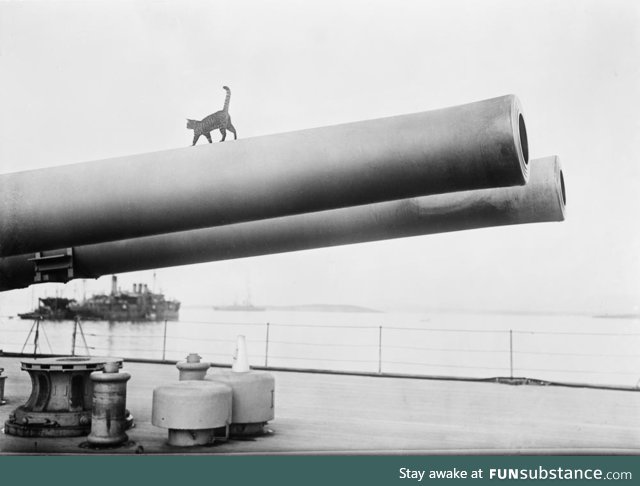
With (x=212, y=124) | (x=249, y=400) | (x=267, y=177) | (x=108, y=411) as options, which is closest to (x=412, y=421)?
(x=249, y=400)

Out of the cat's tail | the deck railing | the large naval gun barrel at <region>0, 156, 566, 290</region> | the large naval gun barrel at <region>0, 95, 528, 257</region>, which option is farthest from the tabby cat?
the deck railing

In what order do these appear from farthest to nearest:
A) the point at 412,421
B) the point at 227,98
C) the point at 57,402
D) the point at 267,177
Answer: the point at 412,421, the point at 57,402, the point at 227,98, the point at 267,177

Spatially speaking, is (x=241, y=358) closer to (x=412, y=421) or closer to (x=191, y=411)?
(x=191, y=411)

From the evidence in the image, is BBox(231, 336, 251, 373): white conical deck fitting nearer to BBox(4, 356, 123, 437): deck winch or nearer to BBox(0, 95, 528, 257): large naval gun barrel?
BBox(4, 356, 123, 437): deck winch

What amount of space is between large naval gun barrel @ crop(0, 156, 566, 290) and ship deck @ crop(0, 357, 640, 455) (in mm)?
802

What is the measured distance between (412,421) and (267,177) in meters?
2.38

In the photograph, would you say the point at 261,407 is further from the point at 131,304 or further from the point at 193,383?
the point at 131,304

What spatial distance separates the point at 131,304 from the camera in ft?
151

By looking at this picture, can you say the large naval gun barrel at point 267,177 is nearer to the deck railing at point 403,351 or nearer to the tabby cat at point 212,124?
the tabby cat at point 212,124

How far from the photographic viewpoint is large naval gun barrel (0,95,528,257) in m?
1.47

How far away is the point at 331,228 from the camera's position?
2422 millimetres

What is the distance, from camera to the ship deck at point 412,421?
9.52 feet

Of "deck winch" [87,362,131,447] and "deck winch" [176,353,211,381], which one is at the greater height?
"deck winch" [176,353,211,381]

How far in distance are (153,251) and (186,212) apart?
3.26ft
